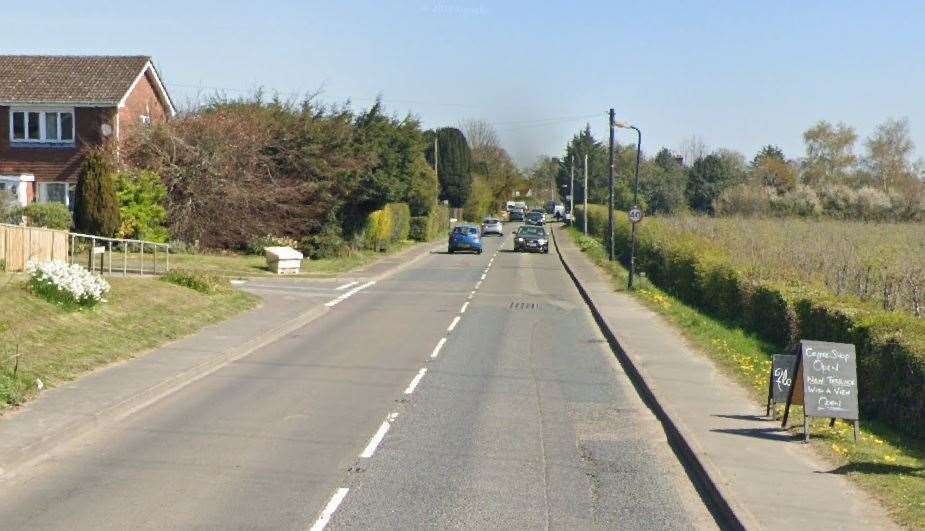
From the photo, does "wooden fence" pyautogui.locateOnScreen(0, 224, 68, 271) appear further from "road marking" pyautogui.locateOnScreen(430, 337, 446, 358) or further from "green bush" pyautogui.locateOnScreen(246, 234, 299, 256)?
"green bush" pyautogui.locateOnScreen(246, 234, 299, 256)

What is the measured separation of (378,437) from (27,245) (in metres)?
13.7

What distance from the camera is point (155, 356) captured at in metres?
17.6

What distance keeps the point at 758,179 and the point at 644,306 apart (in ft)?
224

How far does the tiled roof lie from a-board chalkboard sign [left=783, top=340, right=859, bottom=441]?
38442 millimetres

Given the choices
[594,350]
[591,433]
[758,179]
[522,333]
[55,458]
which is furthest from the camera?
[758,179]

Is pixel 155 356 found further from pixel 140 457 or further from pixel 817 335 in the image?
pixel 817 335

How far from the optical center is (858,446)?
11.7 meters

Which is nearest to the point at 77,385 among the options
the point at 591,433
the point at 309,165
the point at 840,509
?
the point at 591,433

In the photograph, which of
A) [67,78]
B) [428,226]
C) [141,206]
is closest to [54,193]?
[67,78]

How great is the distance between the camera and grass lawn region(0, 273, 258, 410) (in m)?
14.5

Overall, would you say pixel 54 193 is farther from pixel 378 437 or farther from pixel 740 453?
pixel 740 453

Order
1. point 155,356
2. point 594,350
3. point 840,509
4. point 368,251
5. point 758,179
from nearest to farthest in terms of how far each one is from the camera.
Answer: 1. point 840,509
2. point 155,356
3. point 594,350
4. point 368,251
5. point 758,179

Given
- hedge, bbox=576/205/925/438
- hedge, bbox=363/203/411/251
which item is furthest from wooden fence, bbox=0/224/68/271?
hedge, bbox=363/203/411/251

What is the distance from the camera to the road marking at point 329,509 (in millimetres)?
8523
